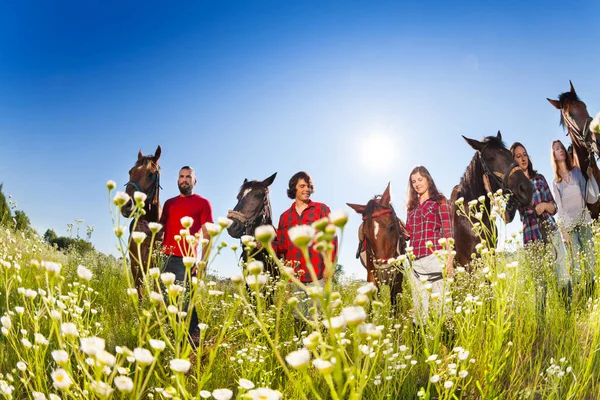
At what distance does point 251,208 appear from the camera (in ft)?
19.3

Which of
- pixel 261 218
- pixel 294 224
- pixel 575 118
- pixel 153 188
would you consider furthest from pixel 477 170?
pixel 153 188

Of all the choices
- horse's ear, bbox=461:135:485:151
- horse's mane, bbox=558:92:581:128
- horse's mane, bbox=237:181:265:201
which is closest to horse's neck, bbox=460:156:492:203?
horse's ear, bbox=461:135:485:151

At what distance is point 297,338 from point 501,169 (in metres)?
3.98

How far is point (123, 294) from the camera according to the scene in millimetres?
6285

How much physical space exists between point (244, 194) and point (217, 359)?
267 centimetres

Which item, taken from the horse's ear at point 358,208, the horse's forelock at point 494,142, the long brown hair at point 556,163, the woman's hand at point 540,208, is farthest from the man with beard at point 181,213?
the long brown hair at point 556,163

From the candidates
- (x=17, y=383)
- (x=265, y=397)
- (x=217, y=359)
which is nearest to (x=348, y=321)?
(x=265, y=397)

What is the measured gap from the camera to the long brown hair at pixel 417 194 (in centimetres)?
556

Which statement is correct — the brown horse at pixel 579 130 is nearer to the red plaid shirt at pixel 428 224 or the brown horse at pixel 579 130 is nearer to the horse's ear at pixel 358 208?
the red plaid shirt at pixel 428 224

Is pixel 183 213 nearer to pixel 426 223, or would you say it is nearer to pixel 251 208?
pixel 251 208

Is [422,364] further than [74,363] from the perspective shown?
Yes

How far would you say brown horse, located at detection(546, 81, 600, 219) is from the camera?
619cm

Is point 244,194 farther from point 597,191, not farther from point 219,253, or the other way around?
point 597,191

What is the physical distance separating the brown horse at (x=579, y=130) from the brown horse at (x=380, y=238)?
2925mm
